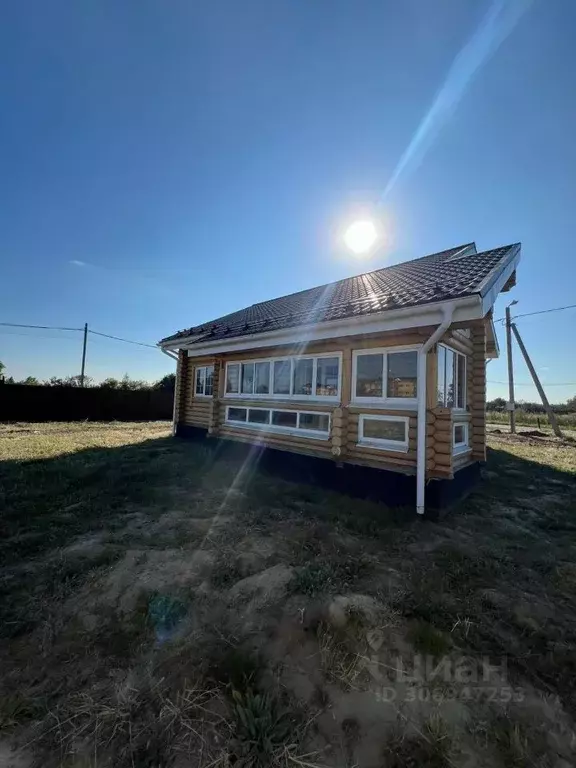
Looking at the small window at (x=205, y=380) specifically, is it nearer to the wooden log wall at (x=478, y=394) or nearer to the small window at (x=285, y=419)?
the small window at (x=285, y=419)

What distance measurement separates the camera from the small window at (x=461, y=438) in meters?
5.48

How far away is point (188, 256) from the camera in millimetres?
10273

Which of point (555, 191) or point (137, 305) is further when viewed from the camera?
point (137, 305)

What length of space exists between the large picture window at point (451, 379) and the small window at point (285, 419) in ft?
8.74

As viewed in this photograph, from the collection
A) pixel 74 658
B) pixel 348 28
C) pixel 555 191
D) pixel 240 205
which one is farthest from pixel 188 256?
pixel 74 658

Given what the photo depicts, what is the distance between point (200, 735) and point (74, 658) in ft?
3.42

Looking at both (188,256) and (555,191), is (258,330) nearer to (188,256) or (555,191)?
(188,256)

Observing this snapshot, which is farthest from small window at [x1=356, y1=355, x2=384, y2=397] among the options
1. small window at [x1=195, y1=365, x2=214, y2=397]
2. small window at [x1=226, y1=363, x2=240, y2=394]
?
small window at [x1=195, y1=365, x2=214, y2=397]

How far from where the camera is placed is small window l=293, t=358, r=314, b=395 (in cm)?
641

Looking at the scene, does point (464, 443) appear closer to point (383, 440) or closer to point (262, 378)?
point (383, 440)

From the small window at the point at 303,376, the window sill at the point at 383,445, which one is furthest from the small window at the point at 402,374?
the small window at the point at 303,376

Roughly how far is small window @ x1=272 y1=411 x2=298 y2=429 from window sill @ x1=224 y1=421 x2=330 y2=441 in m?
0.08

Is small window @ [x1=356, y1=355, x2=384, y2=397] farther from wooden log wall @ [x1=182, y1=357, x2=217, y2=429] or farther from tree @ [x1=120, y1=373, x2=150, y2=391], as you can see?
tree @ [x1=120, y1=373, x2=150, y2=391]

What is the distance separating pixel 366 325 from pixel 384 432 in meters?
1.69
